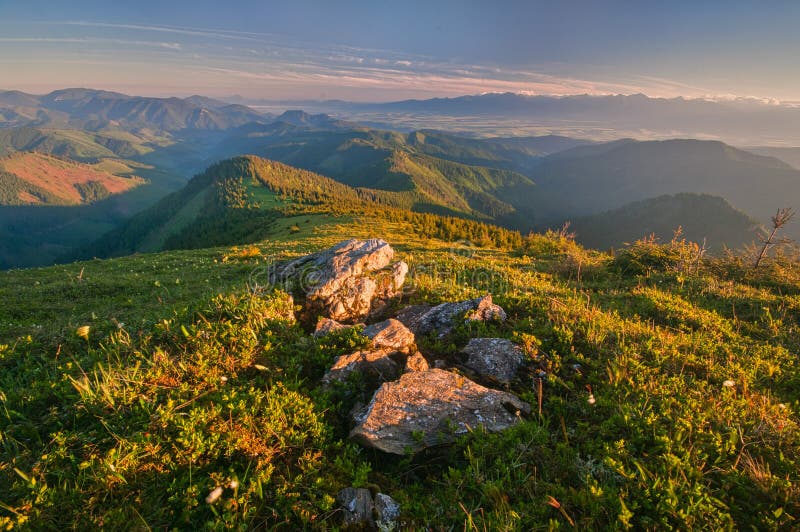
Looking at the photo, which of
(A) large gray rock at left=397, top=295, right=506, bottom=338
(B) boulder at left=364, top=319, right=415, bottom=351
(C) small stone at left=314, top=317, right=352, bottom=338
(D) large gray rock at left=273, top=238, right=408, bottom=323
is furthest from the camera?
(D) large gray rock at left=273, top=238, right=408, bottom=323

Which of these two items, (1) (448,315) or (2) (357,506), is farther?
(1) (448,315)

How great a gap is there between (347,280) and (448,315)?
3301 millimetres

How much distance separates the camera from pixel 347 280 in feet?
33.0

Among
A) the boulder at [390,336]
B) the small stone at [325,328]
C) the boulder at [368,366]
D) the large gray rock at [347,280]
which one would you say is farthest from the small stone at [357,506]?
the large gray rock at [347,280]

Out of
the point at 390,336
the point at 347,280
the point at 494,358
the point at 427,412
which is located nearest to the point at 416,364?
the point at 390,336

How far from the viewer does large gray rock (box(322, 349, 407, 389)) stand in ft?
20.7

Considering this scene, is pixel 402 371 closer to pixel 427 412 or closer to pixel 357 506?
pixel 427 412

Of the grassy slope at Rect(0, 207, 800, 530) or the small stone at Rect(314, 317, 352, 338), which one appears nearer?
the grassy slope at Rect(0, 207, 800, 530)

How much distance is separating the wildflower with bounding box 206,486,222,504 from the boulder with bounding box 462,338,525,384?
15.3ft

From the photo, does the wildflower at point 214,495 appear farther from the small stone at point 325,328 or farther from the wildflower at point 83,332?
the wildflower at point 83,332

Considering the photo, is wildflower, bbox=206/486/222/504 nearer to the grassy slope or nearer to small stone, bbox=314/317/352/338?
the grassy slope

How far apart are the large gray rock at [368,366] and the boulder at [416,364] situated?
21 cm

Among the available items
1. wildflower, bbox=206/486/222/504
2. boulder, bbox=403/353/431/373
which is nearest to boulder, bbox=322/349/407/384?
boulder, bbox=403/353/431/373

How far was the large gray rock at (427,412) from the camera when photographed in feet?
16.7
